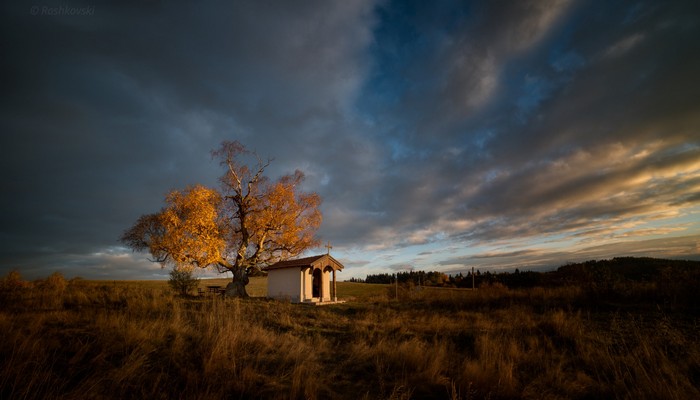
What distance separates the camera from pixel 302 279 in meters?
29.2

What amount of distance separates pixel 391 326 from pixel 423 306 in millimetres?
9406

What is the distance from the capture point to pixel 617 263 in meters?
47.2

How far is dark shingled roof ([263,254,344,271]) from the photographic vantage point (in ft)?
95.2

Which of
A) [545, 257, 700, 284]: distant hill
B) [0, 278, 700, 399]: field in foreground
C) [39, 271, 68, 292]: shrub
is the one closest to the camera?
[0, 278, 700, 399]: field in foreground

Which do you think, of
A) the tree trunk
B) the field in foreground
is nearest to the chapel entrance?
the tree trunk

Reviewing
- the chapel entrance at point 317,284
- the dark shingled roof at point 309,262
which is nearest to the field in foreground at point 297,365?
the dark shingled roof at point 309,262

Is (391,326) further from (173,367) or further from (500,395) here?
(173,367)

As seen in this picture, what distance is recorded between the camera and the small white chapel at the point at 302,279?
29062mm

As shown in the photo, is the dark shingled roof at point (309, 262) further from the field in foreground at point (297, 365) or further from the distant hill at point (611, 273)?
the distant hill at point (611, 273)

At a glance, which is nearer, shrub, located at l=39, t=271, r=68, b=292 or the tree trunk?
shrub, located at l=39, t=271, r=68, b=292

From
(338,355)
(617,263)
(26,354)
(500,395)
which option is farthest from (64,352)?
(617,263)

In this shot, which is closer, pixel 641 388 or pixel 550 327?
pixel 641 388

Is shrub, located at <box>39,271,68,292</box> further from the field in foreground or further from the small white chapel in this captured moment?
the small white chapel

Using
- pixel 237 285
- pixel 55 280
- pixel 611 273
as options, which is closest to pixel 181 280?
pixel 237 285
